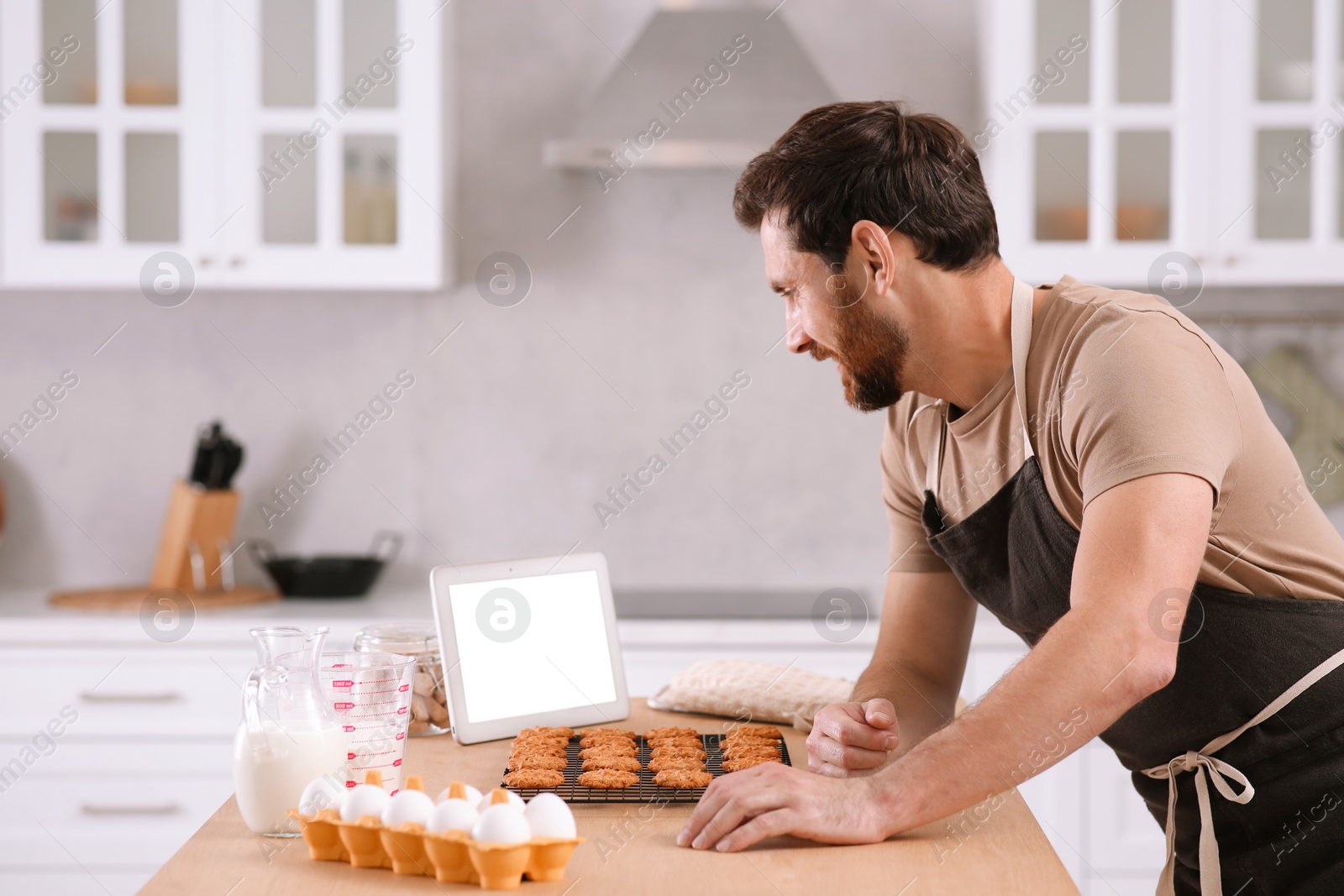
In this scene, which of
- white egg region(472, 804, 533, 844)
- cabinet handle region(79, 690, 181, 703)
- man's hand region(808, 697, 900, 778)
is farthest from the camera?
cabinet handle region(79, 690, 181, 703)

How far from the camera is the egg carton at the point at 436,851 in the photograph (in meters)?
0.91

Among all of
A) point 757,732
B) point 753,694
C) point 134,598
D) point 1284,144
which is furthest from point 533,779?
point 1284,144

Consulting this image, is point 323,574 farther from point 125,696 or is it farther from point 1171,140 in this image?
point 1171,140

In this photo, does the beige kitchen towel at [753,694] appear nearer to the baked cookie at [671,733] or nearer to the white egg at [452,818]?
the baked cookie at [671,733]

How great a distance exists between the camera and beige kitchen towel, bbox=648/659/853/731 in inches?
57.6

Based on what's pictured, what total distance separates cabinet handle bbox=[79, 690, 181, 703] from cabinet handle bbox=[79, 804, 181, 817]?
0.72 feet

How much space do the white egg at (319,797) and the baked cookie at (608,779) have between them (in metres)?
0.23

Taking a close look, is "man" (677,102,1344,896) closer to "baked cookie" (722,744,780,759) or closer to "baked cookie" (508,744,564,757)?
"baked cookie" (722,744,780,759)

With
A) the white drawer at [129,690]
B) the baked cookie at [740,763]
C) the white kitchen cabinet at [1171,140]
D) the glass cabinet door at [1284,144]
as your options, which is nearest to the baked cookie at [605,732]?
the baked cookie at [740,763]

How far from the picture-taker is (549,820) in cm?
93

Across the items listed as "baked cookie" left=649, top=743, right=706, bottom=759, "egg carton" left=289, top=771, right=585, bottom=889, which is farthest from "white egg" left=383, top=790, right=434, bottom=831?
"baked cookie" left=649, top=743, right=706, bottom=759

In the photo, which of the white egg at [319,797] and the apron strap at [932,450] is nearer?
the white egg at [319,797]

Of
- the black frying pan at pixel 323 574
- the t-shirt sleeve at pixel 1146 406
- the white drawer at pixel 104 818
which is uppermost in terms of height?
the t-shirt sleeve at pixel 1146 406

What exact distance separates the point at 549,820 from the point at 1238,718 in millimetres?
802
